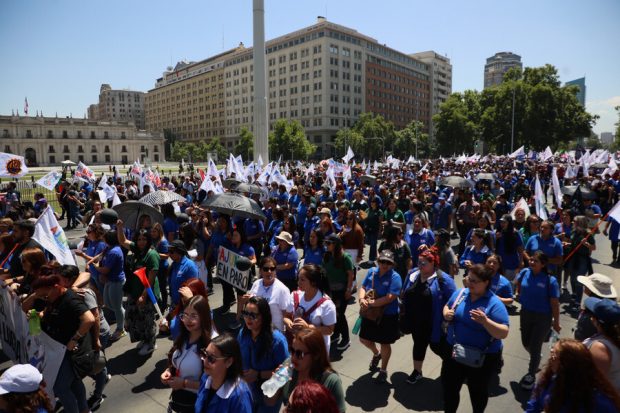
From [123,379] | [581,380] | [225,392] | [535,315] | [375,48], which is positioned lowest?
[123,379]

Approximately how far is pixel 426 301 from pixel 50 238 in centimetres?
509

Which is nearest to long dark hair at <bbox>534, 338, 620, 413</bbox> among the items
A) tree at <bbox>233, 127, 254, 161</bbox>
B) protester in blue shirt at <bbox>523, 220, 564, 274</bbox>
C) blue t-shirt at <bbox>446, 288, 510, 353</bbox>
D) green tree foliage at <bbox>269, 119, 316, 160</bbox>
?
blue t-shirt at <bbox>446, 288, 510, 353</bbox>

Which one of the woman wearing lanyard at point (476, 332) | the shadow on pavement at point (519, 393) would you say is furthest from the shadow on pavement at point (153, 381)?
the shadow on pavement at point (519, 393)

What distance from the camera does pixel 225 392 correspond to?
9.35 feet

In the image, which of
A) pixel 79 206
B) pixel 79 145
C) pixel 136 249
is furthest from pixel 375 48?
pixel 136 249

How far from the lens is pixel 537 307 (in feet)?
16.9

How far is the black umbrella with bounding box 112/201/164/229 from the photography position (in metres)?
7.97

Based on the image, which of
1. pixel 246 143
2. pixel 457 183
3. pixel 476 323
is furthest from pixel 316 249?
pixel 246 143

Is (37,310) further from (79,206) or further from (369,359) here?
(79,206)

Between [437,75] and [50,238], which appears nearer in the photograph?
[50,238]

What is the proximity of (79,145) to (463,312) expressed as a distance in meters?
129

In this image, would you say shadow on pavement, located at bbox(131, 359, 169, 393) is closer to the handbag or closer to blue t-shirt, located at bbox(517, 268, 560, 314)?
the handbag

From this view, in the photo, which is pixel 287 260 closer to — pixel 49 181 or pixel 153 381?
pixel 153 381

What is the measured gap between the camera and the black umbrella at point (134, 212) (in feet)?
26.2
